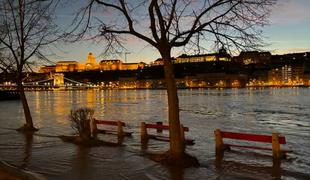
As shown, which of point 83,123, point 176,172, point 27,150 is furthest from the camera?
point 83,123

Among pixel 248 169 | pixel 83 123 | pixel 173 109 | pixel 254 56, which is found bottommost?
pixel 248 169

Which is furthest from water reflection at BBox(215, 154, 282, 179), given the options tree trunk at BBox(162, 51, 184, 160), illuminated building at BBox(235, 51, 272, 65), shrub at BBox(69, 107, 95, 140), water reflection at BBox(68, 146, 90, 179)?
shrub at BBox(69, 107, 95, 140)

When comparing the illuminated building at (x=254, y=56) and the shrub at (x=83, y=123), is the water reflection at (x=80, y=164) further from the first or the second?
the illuminated building at (x=254, y=56)

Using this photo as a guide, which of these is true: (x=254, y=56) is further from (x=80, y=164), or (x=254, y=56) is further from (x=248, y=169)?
(x=80, y=164)

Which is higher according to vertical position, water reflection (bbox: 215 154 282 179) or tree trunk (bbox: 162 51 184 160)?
tree trunk (bbox: 162 51 184 160)

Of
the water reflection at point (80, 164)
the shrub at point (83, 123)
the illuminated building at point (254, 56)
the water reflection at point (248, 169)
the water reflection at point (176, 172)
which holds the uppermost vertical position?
the illuminated building at point (254, 56)

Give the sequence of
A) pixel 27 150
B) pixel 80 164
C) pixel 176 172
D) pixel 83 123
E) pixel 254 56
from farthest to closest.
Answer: pixel 83 123
pixel 27 150
pixel 80 164
pixel 254 56
pixel 176 172

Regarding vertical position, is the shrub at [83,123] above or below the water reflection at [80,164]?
above

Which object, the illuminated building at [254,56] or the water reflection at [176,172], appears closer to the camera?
the water reflection at [176,172]

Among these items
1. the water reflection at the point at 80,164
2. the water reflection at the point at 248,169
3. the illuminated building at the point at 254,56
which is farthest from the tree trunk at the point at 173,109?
the water reflection at the point at 80,164

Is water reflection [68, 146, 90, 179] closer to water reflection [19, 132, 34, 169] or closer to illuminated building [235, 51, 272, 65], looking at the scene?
water reflection [19, 132, 34, 169]

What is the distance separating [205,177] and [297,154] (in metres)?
7.70

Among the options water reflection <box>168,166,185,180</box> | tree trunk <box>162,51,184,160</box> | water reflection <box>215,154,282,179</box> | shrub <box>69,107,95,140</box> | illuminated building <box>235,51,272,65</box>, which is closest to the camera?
water reflection <box>168,166,185,180</box>

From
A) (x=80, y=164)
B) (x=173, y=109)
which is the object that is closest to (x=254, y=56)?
(x=173, y=109)
